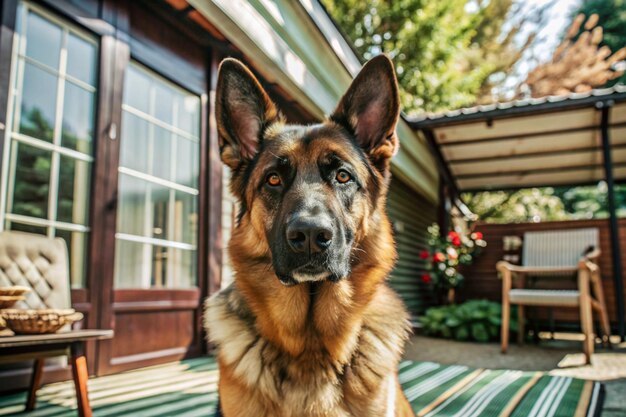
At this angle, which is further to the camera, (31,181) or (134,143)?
(134,143)

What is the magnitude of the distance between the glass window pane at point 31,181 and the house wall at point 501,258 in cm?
587

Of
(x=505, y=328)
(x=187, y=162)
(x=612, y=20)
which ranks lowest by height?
(x=505, y=328)

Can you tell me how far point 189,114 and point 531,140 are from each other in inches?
219

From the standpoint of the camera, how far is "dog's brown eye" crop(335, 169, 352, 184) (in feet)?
6.20

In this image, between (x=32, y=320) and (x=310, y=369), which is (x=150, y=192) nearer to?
(x=32, y=320)

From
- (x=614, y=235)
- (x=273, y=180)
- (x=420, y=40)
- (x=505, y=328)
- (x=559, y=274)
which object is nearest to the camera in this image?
(x=273, y=180)

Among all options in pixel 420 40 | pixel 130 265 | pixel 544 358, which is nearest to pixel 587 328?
pixel 544 358

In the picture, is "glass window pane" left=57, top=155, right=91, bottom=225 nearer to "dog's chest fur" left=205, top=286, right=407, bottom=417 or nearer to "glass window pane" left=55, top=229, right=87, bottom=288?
"glass window pane" left=55, top=229, right=87, bottom=288

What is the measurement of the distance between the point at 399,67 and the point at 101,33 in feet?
33.5

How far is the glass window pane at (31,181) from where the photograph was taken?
121 inches

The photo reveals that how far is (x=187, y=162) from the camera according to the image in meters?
4.59

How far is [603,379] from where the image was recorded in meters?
3.71

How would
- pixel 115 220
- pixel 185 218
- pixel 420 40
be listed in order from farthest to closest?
pixel 420 40, pixel 185 218, pixel 115 220

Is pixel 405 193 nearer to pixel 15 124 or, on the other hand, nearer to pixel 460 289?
pixel 460 289
